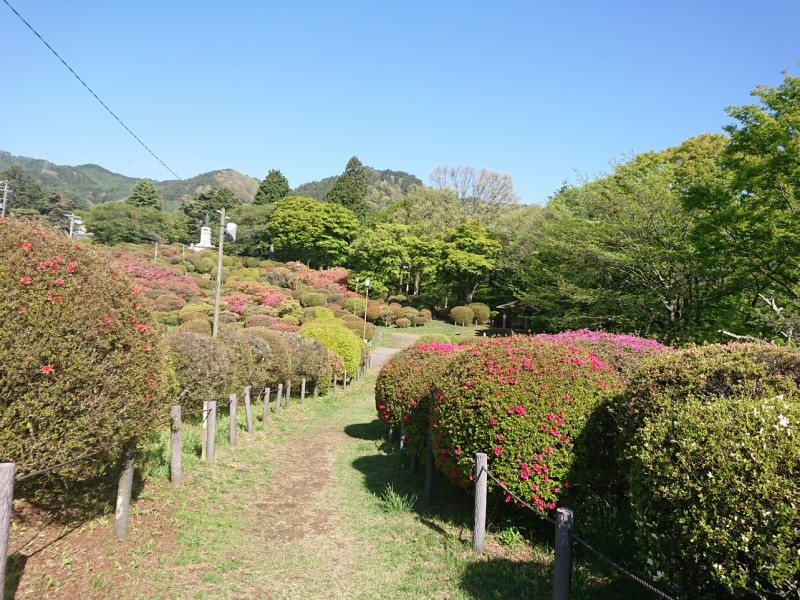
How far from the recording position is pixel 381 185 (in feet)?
450

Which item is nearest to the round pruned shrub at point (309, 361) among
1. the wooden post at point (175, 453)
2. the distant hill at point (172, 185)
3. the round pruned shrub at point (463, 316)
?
the wooden post at point (175, 453)

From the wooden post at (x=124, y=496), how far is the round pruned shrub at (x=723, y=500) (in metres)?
4.54

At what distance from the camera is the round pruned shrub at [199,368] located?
10.1 metres

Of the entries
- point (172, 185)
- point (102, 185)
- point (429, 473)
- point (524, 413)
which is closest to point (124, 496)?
point (429, 473)

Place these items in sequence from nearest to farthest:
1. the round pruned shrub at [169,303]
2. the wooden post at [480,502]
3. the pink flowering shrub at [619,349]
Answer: the wooden post at [480,502]
the pink flowering shrub at [619,349]
the round pruned shrub at [169,303]

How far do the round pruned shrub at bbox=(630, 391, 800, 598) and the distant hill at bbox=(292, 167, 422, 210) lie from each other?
109 m

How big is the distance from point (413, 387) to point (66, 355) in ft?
18.5

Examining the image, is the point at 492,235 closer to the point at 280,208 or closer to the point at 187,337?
the point at 280,208

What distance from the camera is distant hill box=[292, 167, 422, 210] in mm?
129875

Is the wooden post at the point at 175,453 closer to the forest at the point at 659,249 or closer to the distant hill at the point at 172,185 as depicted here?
the forest at the point at 659,249

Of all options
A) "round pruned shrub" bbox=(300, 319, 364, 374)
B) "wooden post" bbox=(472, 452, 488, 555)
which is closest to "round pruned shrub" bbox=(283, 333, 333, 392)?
"round pruned shrub" bbox=(300, 319, 364, 374)

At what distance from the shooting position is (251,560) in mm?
4996

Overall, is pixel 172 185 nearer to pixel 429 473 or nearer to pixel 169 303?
pixel 169 303

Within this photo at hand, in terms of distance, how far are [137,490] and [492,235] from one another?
147 ft
